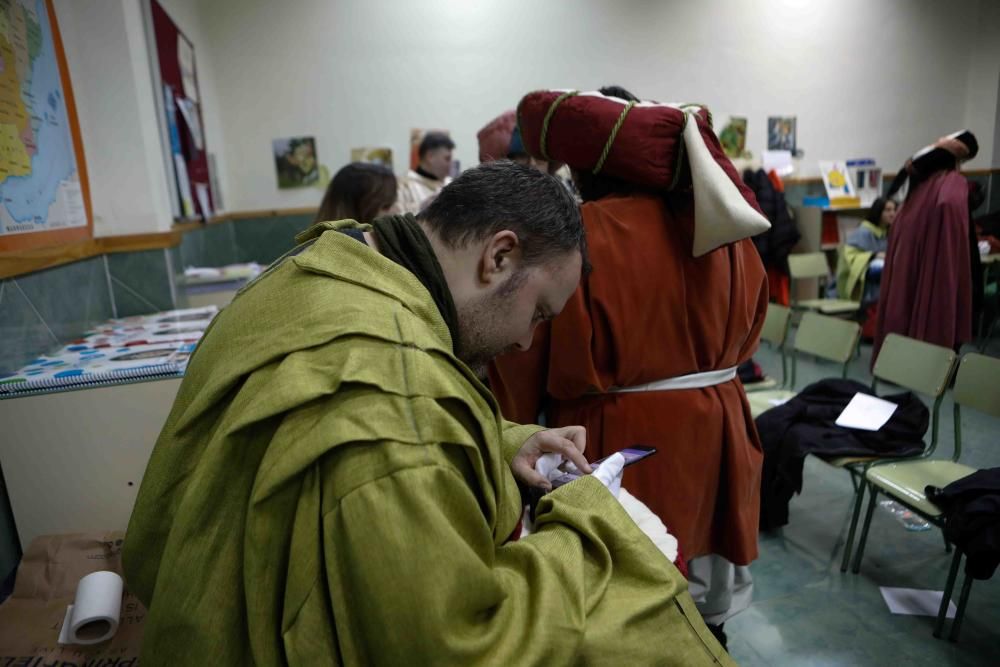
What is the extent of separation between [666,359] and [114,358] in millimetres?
1401

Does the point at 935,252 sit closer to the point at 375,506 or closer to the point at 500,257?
the point at 500,257

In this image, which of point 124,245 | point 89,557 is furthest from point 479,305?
point 124,245

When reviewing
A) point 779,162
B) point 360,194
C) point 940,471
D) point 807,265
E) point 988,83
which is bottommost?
point 940,471

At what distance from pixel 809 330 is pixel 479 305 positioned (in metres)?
2.86

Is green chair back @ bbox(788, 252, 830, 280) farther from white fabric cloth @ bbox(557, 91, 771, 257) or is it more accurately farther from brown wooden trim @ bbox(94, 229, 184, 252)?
brown wooden trim @ bbox(94, 229, 184, 252)

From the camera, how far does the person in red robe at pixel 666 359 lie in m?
1.38

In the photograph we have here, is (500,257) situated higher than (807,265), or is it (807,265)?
(500,257)

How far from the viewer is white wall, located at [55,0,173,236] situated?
7.16 ft

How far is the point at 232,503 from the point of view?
658mm

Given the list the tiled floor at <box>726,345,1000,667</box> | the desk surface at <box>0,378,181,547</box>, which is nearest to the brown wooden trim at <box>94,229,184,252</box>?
the desk surface at <box>0,378,181,547</box>

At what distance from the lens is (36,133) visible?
1.76m

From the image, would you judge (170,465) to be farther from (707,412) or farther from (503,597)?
(707,412)

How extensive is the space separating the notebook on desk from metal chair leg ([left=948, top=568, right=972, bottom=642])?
236 centimetres

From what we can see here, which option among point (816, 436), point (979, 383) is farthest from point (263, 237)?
point (979, 383)
